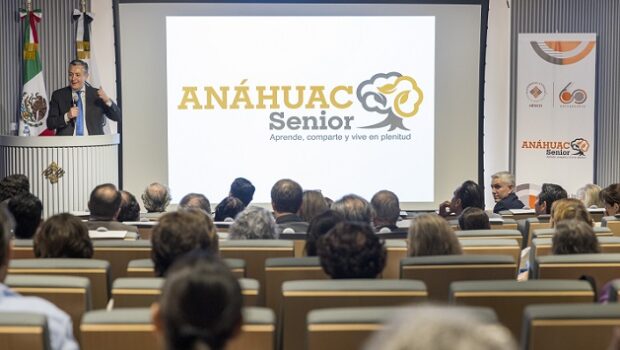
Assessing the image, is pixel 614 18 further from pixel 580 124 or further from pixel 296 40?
pixel 296 40

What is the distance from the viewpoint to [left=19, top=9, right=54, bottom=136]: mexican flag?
9.67 m

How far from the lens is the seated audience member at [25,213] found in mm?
5074

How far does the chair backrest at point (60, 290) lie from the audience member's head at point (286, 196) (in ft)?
10.6

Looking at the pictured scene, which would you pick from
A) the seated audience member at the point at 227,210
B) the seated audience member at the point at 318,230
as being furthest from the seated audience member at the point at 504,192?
the seated audience member at the point at 318,230

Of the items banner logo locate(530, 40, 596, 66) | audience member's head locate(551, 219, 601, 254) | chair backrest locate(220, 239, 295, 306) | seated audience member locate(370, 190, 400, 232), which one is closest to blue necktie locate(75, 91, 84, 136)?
seated audience member locate(370, 190, 400, 232)

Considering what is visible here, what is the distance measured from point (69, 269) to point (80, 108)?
5269 millimetres

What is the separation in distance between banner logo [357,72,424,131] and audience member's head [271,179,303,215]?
3.89m

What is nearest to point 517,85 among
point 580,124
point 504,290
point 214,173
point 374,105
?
point 580,124

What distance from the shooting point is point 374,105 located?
10.3 m

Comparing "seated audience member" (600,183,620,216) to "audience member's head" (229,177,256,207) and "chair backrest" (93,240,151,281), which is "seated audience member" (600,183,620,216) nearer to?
"audience member's head" (229,177,256,207)

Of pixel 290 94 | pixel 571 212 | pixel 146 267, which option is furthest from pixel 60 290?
pixel 290 94

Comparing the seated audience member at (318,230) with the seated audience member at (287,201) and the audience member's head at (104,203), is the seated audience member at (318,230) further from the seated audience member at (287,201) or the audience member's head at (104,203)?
the audience member's head at (104,203)

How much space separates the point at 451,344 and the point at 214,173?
9180 mm

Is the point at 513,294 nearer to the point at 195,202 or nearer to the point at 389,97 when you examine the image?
the point at 195,202
